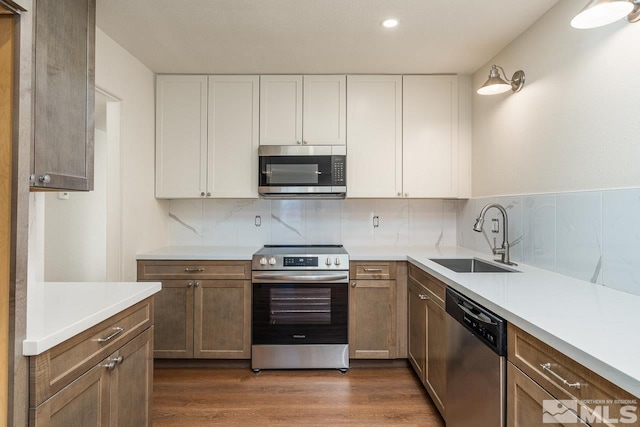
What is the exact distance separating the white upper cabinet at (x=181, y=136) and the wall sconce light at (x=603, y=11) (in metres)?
2.57

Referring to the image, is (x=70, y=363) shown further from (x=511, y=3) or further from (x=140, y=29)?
(x=511, y=3)

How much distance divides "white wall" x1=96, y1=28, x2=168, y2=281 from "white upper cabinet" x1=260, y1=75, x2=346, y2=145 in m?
0.93

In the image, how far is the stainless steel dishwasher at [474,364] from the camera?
1.28 meters

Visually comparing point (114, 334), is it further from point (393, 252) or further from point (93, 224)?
point (393, 252)

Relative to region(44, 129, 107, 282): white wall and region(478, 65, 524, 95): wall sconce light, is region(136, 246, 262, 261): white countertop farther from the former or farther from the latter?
region(478, 65, 524, 95): wall sconce light

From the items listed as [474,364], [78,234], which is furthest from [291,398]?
[78,234]

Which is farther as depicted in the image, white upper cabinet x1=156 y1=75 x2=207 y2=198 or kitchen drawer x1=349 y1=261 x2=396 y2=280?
white upper cabinet x1=156 y1=75 x2=207 y2=198

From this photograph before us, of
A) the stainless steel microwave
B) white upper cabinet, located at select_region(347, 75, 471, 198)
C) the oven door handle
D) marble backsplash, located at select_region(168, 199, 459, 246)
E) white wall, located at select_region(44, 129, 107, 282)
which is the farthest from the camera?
marble backsplash, located at select_region(168, 199, 459, 246)

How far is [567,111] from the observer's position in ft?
5.99

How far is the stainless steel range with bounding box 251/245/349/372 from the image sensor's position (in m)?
2.61

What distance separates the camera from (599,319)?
43.8 inches

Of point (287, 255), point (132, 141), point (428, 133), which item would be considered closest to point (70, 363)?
point (287, 255)

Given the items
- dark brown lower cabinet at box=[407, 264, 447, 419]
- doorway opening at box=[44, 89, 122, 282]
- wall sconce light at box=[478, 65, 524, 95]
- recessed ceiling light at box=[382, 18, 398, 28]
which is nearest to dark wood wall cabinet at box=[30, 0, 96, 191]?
doorway opening at box=[44, 89, 122, 282]

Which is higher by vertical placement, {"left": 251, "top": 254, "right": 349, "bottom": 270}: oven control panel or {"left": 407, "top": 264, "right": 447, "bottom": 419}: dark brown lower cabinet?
{"left": 251, "top": 254, "right": 349, "bottom": 270}: oven control panel
